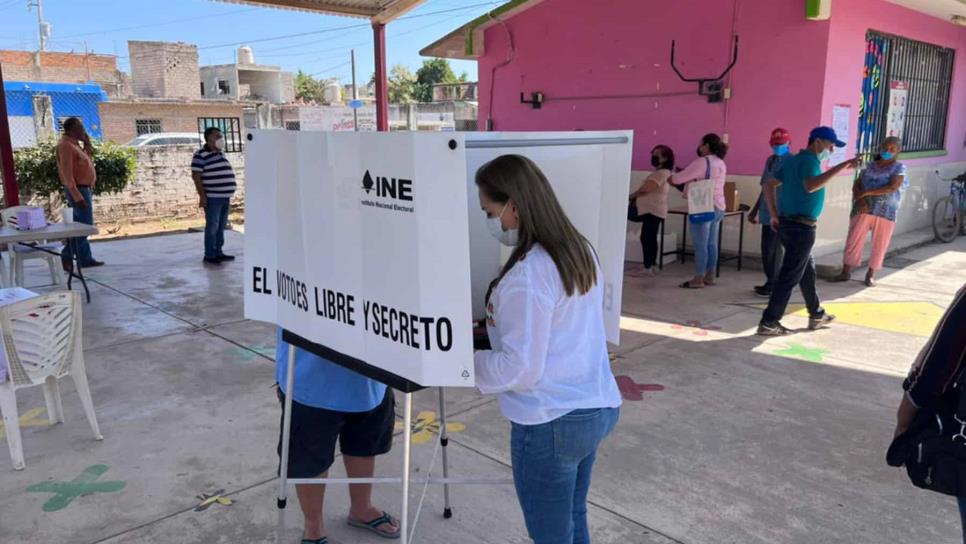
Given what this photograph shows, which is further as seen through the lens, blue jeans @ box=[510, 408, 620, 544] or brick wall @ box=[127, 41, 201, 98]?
brick wall @ box=[127, 41, 201, 98]

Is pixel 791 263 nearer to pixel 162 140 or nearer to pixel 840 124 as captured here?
pixel 840 124

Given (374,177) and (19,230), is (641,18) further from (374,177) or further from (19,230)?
Answer: (374,177)

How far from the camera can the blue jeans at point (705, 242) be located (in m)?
7.43

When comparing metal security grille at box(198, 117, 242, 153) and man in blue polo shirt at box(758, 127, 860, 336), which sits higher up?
metal security grille at box(198, 117, 242, 153)

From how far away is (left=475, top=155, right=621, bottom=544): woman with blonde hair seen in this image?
1.92m

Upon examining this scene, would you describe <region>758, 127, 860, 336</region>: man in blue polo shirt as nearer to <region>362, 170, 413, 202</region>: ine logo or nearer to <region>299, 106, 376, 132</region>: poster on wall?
<region>362, 170, 413, 202</region>: ine logo

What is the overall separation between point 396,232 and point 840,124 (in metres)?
7.78

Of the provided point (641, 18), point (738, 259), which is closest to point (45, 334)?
point (738, 259)

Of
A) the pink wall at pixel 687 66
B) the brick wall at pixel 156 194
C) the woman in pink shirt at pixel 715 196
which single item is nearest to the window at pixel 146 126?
the brick wall at pixel 156 194

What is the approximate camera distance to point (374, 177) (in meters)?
1.96

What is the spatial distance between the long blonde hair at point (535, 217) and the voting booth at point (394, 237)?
111mm

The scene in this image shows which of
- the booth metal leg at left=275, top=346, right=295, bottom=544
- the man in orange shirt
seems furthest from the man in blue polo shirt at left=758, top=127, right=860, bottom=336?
the man in orange shirt

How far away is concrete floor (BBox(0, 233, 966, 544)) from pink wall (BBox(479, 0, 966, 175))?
113 inches

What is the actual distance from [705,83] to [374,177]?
303 inches
